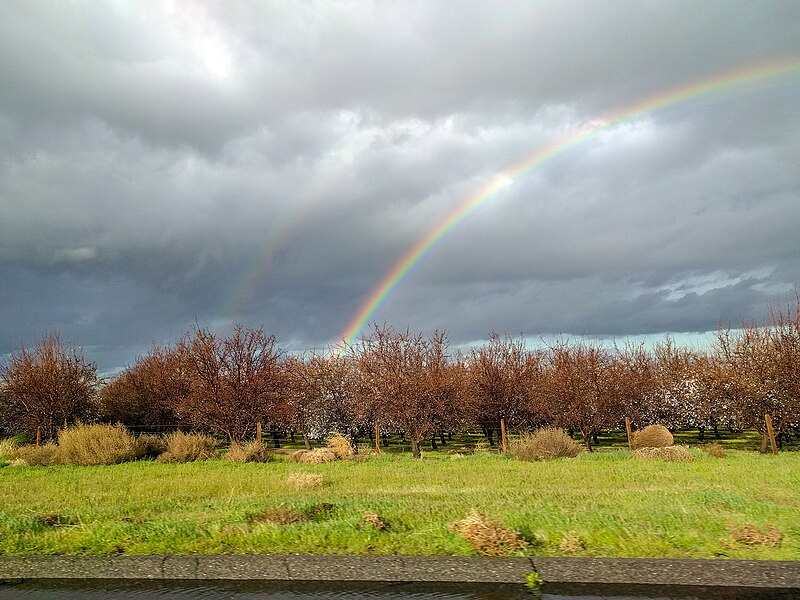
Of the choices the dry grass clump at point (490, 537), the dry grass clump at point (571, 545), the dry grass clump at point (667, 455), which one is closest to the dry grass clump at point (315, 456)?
the dry grass clump at point (667, 455)

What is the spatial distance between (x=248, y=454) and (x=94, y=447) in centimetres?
572

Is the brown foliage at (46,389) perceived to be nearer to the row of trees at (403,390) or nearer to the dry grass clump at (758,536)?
the row of trees at (403,390)

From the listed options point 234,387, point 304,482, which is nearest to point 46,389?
point 234,387

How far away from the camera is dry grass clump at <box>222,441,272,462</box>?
75.3ft

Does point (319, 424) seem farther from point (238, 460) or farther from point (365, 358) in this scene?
A: point (238, 460)

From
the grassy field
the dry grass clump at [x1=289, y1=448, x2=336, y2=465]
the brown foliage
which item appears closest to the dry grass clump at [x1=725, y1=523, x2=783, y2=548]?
the grassy field

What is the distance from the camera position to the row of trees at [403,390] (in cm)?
3147

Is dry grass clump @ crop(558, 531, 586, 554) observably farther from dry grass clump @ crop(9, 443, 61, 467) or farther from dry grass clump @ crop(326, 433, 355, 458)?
dry grass clump @ crop(9, 443, 61, 467)

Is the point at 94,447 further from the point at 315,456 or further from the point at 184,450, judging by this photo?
the point at 315,456

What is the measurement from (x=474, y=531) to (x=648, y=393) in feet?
135

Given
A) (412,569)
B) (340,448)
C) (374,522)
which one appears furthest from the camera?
(340,448)

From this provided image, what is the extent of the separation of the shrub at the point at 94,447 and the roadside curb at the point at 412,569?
59.0 feet

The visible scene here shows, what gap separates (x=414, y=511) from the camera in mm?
9195

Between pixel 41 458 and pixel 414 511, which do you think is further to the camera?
pixel 41 458
